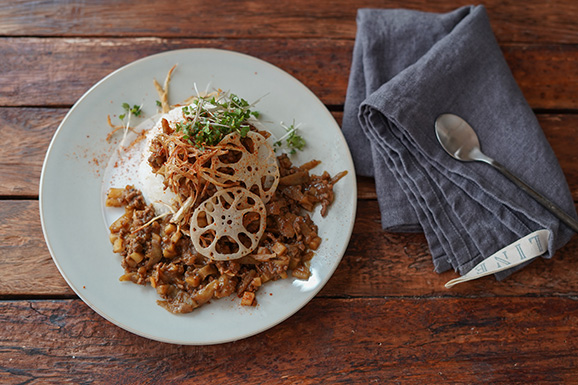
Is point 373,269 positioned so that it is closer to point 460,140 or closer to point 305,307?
point 305,307

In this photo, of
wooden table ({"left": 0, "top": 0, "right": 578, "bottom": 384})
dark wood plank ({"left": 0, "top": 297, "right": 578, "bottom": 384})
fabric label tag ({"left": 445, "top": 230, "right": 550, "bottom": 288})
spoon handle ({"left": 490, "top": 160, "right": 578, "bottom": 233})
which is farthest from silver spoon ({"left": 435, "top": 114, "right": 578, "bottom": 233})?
dark wood plank ({"left": 0, "top": 297, "right": 578, "bottom": 384})

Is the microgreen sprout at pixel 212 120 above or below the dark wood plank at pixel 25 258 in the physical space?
above

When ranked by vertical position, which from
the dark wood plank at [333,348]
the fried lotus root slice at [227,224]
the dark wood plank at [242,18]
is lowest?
the dark wood plank at [333,348]

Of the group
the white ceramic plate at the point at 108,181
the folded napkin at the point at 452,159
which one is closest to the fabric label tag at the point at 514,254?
the folded napkin at the point at 452,159

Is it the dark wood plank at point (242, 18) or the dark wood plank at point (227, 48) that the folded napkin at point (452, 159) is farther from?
the dark wood plank at point (242, 18)

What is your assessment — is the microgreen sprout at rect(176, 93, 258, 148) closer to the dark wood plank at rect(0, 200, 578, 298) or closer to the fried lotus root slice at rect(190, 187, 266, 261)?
the fried lotus root slice at rect(190, 187, 266, 261)

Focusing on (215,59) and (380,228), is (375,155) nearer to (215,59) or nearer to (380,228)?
(380,228)

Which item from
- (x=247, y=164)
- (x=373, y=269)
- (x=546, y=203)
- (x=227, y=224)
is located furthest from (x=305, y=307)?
(x=546, y=203)
